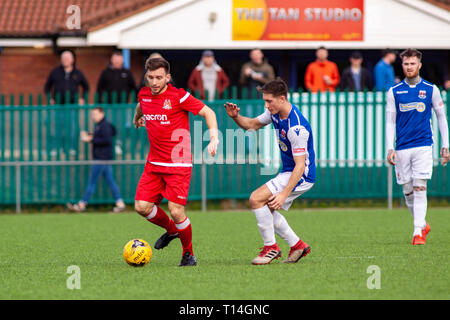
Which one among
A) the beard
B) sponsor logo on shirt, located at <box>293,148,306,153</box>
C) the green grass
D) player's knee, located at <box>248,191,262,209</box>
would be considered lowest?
the green grass

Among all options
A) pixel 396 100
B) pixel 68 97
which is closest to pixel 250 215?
pixel 68 97

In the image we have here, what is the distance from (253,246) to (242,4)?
1304 centimetres

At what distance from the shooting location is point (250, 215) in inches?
623

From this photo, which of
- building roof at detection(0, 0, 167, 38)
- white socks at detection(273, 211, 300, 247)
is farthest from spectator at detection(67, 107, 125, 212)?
white socks at detection(273, 211, 300, 247)

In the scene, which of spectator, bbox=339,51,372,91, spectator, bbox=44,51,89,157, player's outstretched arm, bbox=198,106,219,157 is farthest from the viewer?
spectator, bbox=339,51,372,91

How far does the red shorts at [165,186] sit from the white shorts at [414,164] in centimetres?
303

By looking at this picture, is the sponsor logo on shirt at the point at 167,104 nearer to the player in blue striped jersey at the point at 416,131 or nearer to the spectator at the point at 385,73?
the player in blue striped jersey at the point at 416,131

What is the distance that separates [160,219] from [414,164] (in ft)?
10.8

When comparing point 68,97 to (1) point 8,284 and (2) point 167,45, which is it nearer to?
(2) point 167,45

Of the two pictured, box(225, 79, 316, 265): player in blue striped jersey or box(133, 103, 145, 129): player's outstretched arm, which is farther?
box(133, 103, 145, 129): player's outstretched arm

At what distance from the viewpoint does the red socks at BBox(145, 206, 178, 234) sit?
9289 millimetres

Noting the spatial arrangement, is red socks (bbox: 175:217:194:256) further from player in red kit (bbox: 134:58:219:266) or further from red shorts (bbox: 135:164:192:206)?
red shorts (bbox: 135:164:192:206)

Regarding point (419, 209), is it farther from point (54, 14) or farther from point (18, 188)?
point (54, 14)

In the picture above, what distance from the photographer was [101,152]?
17000 millimetres
